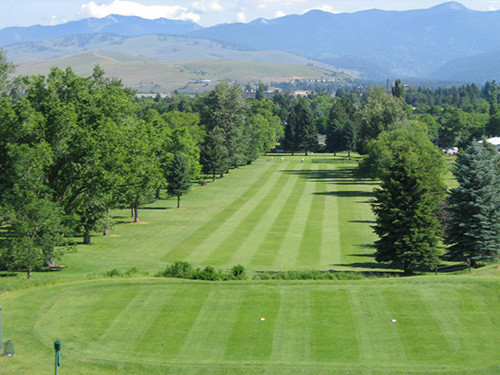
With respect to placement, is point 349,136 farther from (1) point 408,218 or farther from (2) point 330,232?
(1) point 408,218

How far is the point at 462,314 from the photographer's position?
94.9ft

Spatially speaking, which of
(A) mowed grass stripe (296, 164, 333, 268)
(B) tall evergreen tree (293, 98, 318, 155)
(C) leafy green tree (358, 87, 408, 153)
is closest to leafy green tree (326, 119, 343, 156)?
(B) tall evergreen tree (293, 98, 318, 155)

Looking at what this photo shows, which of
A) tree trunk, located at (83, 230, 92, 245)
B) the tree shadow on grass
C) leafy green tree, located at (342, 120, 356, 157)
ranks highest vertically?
leafy green tree, located at (342, 120, 356, 157)

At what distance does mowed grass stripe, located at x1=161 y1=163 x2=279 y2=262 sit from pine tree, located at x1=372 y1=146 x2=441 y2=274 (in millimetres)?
17433

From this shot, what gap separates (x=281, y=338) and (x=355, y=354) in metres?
3.24

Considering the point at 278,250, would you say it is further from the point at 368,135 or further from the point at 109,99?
the point at 368,135

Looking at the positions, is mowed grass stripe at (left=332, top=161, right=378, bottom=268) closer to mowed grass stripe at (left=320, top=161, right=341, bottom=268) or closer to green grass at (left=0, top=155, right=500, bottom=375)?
mowed grass stripe at (left=320, top=161, right=341, bottom=268)

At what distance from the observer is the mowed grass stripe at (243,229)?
51.3 meters

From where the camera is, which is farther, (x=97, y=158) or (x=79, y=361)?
(x=97, y=158)

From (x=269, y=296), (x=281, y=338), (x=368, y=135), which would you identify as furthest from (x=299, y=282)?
(x=368, y=135)

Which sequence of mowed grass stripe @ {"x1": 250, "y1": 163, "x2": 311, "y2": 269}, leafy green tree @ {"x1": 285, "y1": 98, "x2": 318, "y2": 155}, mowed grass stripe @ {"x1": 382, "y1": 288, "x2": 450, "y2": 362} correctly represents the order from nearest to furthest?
mowed grass stripe @ {"x1": 382, "y1": 288, "x2": 450, "y2": 362} < mowed grass stripe @ {"x1": 250, "y1": 163, "x2": 311, "y2": 269} < leafy green tree @ {"x1": 285, "y1": 98, "x2": 318, "y2": 155}

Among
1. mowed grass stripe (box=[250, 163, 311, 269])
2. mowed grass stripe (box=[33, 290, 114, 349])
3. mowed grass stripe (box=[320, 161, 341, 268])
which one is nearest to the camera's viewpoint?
mowed grass stripe (box=[33, 290, 114, 349])

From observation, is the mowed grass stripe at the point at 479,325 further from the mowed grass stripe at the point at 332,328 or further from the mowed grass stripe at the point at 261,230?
the mowed grass stripe at the point at 261,230

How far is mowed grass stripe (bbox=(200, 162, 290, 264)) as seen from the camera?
51.3 m
